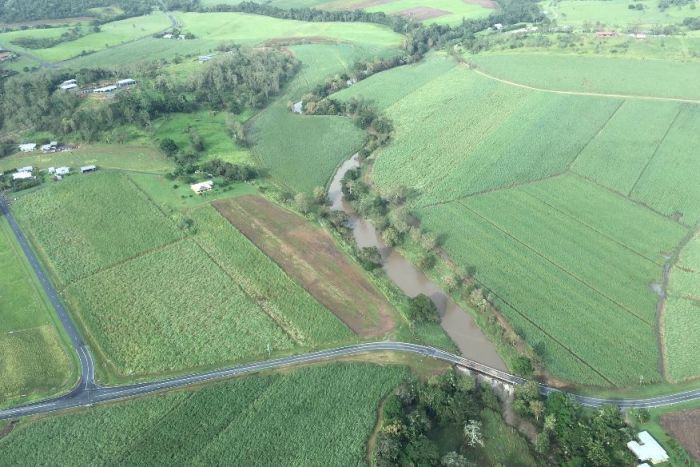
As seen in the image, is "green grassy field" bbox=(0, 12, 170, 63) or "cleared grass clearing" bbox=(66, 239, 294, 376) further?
"green grassy field" bbox=(0, 12, 170, 63)

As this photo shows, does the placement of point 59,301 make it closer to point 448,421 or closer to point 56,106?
point 448,421

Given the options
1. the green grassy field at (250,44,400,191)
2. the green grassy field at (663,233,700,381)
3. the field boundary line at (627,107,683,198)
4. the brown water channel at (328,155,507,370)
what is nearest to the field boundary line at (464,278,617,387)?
the brown water channel at (328,155,507,370)

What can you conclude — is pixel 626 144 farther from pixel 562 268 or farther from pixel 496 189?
pixel 562 268

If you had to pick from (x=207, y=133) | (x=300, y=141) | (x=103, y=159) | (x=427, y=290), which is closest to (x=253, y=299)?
(x=427, y=290)

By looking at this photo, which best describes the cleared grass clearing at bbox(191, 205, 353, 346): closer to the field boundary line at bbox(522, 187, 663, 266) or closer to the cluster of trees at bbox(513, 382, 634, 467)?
the cluster of trees at bbox(513, 382, 634, 467)

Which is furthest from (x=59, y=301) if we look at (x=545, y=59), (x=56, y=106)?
(x=545, y=59)

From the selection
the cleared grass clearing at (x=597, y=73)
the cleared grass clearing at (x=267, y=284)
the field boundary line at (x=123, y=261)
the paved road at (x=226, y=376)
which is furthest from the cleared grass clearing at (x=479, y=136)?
the field boundary line at (x=123, y=261)
